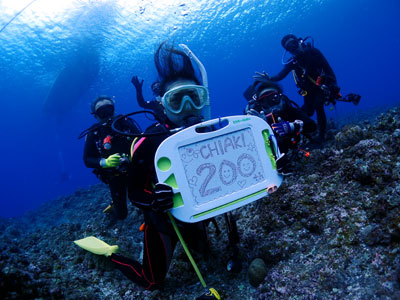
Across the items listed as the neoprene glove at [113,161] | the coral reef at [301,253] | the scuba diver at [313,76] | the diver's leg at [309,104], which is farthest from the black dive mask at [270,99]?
the diver's leg at [309,104]

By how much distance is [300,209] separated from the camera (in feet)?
9.82

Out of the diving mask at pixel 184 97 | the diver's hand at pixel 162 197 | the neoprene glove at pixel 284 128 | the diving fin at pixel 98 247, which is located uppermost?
the diving mask at pixel 184 97

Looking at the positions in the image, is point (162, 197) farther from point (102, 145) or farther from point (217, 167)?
point (102, 145)

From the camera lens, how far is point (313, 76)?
672 cm

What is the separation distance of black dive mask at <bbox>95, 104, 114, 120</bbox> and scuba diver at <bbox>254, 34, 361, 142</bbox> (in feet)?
14.7

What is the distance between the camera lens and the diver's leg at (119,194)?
572 cm

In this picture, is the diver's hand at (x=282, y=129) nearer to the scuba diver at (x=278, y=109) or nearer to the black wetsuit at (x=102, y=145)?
the scuba diver at (x=278, y=109)

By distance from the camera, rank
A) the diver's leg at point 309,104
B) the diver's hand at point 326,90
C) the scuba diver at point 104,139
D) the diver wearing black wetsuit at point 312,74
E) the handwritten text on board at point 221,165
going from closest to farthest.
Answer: the handwritten text on board at point 221,165, the scuba diver at point 104,139, the diver's hand at point 326,90, the diver wearing black wetsuit at point 312,74, the diver's leg at point 309,104

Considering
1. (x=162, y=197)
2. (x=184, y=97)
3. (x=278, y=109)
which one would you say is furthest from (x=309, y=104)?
(x=162, y=197)

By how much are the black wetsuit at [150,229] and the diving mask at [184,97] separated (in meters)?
0.29

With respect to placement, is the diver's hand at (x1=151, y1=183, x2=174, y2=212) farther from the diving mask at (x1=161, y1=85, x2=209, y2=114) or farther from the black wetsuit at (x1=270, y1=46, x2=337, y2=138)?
the black wetsuit at (x1=270, y1=46, x2=337, y2=138)

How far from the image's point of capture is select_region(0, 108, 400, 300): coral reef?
1.95 meters

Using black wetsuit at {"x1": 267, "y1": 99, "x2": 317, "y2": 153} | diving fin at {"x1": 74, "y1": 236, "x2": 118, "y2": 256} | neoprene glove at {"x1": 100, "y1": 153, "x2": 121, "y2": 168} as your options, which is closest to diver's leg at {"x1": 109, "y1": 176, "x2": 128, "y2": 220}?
neoprene glove at {"x1": 100, "y1": 153, "x2": 121, "y2": 168}

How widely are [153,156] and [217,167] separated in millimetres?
836
